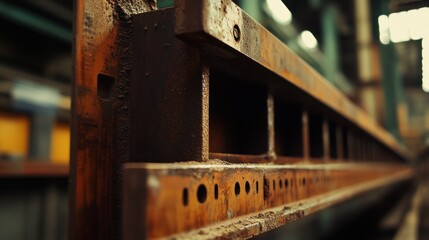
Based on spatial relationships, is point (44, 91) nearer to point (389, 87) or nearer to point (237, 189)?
point (237, 189)

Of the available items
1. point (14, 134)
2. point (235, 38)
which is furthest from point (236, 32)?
point (14, 134)

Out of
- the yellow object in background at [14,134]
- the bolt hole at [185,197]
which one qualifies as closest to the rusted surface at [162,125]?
the bolt hole at [185,197]

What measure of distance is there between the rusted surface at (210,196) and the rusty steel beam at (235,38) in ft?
0.99

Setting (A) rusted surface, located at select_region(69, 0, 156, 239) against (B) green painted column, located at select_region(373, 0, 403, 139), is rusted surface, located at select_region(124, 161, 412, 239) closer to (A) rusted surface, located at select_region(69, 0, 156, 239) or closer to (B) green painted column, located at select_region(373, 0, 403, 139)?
(A) rusted surface, located at select_region(69, 0, 156, 239)

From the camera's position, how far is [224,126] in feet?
4.95

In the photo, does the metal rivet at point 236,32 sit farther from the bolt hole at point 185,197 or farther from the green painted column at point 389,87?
the green painted column at point 389,87

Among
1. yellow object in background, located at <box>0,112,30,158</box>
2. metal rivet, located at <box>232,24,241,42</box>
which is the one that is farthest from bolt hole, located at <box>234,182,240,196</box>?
yellow object in background, located at <box>0,112,30,158</box>

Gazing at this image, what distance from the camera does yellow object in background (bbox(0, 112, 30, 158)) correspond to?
4375 mm

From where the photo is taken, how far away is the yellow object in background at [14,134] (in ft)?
14.4

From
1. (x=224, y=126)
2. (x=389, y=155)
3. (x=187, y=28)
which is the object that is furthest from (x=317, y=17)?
(x=187, y=28)

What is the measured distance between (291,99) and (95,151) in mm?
1191

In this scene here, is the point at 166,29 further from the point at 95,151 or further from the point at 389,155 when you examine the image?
the point at 389,155

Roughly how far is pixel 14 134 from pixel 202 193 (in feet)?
14.0

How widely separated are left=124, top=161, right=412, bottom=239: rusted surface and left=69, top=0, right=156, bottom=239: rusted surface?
0.26 meters
